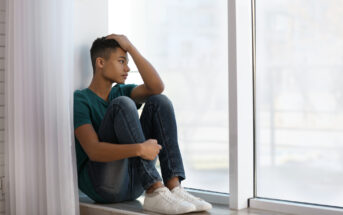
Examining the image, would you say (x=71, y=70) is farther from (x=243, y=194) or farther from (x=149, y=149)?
(x=243, y=194)

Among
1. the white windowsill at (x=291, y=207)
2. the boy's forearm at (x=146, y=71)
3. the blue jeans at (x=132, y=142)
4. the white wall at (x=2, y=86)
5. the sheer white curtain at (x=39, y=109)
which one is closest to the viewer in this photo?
the white windowsill at (x=291, y=207)

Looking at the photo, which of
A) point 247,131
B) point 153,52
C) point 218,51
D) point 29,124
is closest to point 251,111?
point 247,131

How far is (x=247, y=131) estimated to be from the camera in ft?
7.20

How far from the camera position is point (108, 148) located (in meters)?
2.08

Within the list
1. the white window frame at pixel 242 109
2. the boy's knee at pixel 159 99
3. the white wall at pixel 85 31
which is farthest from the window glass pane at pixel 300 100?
the white wall at pixel 85 31

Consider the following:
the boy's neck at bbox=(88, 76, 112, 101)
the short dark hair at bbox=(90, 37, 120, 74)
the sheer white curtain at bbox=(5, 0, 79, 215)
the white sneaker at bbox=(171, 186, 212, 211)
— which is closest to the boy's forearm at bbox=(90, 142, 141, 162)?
the sheer white curtain at bbox=(5, 0, 79, 215)

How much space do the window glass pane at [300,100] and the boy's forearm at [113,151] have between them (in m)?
0.58

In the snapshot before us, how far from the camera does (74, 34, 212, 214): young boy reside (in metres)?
2.06

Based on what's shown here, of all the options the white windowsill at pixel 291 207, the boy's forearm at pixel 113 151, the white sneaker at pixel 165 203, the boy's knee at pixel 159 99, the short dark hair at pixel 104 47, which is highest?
the short dark hair at pixel 104 47

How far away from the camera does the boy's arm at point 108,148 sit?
203cm

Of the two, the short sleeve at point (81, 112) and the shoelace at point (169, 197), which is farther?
the short sleeve at point (81, 112)

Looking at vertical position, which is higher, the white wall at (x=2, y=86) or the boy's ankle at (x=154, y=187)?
the white wall at (x=2, y=86)

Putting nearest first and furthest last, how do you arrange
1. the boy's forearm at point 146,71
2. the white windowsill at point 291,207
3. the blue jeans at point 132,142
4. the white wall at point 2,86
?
the white windowsill at point 291,207 → the blue jeans at point 132,142 → the boy's forearm at point 146,71 → the white wall at point 2,86

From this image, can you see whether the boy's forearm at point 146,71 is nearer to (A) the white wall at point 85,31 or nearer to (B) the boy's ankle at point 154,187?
(A) the white wall at point 85,31
